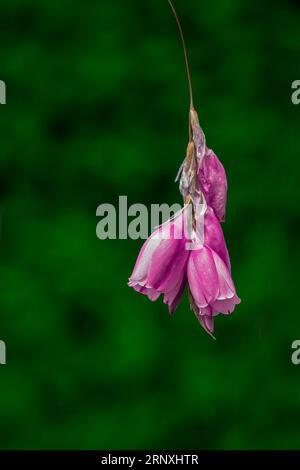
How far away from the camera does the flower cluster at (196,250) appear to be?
80cm

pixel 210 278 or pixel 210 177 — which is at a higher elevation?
pixel 210 177

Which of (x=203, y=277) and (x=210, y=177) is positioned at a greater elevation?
(x=210, y=177)

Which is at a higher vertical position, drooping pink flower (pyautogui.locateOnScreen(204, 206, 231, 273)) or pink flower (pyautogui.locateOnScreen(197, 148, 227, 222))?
pink flower (pyautogui.locateOnScreen(197, 148, 227, 222))

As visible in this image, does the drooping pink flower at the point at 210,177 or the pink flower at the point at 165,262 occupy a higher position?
the drooping pink flower at the point at 210,177

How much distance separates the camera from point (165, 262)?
2.64ft

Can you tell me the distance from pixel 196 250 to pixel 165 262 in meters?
0.03

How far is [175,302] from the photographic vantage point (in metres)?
0.83

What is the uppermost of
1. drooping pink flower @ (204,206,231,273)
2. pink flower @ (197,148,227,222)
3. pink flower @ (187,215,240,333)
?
pink flower @ (197,148,227,222)

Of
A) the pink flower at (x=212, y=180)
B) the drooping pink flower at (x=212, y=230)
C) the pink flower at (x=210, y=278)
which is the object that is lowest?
the pink flower at (x=210, y=278)

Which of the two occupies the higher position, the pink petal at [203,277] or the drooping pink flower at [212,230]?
the drooping pink flower at [212,230]

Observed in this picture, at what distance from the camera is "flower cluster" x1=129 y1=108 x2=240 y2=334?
2.61ft

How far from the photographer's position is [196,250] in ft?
2.66

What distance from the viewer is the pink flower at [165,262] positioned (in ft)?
2.64
